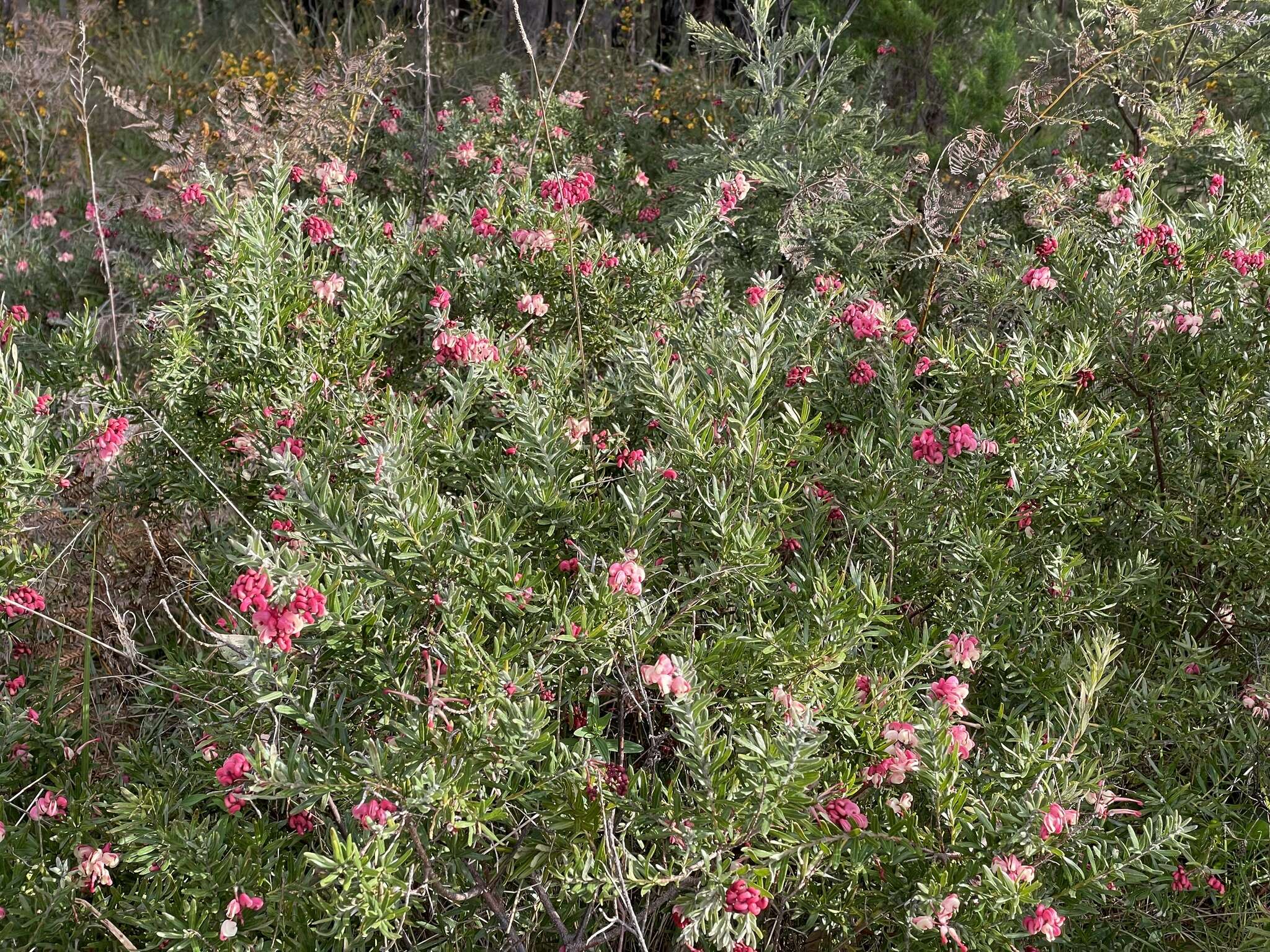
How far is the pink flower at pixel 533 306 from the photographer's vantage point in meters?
2.79

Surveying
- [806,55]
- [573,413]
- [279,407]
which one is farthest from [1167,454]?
[806,55]

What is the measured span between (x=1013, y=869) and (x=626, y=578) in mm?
738

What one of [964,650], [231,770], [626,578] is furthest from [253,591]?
[964,650]

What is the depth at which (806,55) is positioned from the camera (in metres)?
6.02

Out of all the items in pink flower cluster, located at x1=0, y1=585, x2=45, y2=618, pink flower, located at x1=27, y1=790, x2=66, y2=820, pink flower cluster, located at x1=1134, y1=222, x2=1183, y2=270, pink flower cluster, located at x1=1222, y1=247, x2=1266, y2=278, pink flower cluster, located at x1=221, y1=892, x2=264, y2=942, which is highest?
pink flower cluster, located at x1=1222, y1=247, x2=1266, y2=278

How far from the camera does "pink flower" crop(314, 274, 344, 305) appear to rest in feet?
8.73

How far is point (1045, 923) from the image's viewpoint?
1619 mm

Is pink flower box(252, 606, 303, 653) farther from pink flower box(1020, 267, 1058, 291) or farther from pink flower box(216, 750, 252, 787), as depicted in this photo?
pink flower box(1020, 267, 1058, 291)

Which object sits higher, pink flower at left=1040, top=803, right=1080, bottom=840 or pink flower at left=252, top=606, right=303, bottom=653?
pink flower at left=252, top=606, right=303, bottom=653

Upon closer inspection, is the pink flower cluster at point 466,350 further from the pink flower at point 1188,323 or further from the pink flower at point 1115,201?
the pink flower at point 1115,201

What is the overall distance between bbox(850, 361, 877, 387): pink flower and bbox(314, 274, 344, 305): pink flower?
1.27m

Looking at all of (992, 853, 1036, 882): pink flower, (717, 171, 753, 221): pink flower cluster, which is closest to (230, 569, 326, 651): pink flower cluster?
(992, 853, 1036, 882): pink flower

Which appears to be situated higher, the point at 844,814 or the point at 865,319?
the point at 865,319

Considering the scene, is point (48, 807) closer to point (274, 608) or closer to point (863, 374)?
point (274, 608)
